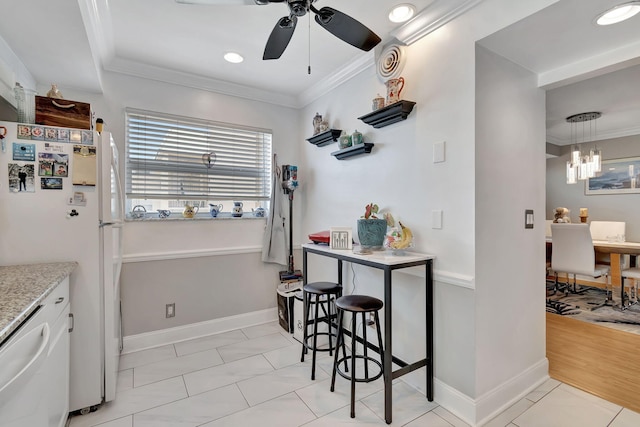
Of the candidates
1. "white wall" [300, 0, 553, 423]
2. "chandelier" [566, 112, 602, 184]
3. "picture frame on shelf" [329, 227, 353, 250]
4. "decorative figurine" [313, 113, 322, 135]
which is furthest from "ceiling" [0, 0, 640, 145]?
"picture frame on shelf" [329, 227, 353, 250]

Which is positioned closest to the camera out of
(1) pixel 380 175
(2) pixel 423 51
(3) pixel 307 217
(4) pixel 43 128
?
(4) pixel 43 128

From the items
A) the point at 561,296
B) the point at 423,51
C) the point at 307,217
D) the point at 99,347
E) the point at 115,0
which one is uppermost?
the point at 115,0

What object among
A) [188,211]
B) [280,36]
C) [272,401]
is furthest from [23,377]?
[188,211]

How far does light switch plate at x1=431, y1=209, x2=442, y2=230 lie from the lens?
1934 mm

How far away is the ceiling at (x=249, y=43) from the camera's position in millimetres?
1606

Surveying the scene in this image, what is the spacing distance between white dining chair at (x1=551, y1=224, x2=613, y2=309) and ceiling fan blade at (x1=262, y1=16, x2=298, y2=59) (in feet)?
13.8

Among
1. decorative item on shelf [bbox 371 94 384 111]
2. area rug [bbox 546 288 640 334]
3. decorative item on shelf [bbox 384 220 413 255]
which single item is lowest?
area rug [bbox 546 288 640 334]

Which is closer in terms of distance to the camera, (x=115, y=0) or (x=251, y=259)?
(x=115, y=0)

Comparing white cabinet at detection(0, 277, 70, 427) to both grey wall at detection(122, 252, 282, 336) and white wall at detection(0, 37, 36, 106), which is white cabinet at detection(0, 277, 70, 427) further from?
white wall at detection(0, 37, 36, 106)

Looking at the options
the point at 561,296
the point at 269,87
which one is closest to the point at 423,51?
the point at 269,87

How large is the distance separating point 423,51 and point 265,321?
289 cm

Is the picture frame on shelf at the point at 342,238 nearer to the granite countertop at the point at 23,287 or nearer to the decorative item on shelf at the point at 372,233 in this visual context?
the decorative item on shelf at the point at 372,233

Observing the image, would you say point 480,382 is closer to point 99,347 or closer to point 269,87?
point 99,347

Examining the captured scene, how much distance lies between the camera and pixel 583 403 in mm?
1879
